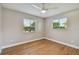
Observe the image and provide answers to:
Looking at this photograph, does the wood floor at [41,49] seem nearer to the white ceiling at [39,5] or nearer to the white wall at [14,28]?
the white wall at [14,28]

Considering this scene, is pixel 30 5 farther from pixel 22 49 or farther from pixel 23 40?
pixel 22 49

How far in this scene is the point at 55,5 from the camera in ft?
4.51

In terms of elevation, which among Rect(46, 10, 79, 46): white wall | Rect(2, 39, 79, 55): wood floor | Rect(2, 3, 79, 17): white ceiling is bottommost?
Rect(2, 39, 79, 55): wood floor

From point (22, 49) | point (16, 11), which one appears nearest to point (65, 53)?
point (22, 49)

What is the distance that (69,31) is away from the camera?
1426 millimetres

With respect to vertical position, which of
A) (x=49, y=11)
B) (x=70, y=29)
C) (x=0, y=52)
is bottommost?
(x=0, y=52)

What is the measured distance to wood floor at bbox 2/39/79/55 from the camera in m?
1.38

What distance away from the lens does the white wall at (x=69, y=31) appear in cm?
139

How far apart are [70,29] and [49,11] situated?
0.47m

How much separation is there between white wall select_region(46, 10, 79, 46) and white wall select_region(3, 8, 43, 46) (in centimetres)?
16

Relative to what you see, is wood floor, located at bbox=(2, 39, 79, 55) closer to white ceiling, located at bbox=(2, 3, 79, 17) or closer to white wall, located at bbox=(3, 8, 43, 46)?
white wall, located at bbox=(3, 8, 43, 46)

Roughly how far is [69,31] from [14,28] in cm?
92

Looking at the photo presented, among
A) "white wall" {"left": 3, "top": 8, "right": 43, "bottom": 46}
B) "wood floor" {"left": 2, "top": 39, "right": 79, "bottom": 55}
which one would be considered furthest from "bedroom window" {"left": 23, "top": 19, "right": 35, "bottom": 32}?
"wood floor" {"left": 2, "top": 39, "right": 79, "bottom": 55}

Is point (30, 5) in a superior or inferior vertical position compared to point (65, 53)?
superior
